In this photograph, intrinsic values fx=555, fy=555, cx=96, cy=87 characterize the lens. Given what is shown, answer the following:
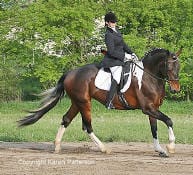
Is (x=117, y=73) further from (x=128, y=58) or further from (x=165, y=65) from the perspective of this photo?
(x=165, y=65)

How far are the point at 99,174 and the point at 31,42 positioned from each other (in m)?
25.5

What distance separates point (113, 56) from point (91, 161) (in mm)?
2529

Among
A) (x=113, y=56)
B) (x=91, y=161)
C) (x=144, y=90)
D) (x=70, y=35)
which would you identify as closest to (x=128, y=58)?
(x=113, y=56)

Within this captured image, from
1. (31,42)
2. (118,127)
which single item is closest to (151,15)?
(31,42)

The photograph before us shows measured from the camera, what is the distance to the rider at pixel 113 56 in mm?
11609

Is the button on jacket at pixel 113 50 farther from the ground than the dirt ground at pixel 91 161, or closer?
farther from the ground

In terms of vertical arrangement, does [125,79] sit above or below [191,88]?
above

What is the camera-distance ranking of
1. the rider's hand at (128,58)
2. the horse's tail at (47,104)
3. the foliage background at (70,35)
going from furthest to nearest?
1. the foliage background at (70,35)
2. the horse's tail at (47,104)
3. the rider's hand at (128,58)

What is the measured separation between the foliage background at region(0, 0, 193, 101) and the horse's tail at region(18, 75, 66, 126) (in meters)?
20.5

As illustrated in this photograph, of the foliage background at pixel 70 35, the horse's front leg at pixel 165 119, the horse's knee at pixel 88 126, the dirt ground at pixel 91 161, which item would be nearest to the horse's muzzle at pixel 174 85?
the horse's front leg at pixel 165 119

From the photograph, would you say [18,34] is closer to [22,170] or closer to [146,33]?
[146,33]

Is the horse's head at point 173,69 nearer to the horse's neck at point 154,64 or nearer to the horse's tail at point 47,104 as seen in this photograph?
the horse's neck at point 154,64

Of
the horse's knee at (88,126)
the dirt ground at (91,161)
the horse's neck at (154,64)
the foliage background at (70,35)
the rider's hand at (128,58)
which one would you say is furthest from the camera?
the foliage background at (70,35)

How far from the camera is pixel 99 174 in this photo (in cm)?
870
